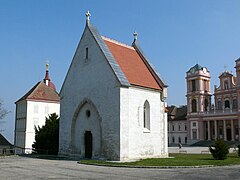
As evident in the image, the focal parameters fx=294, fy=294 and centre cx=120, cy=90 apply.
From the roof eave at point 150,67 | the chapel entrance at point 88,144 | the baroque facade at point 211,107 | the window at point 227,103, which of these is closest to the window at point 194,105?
the baroque facade at point 211,107

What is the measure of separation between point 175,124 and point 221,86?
1833cm

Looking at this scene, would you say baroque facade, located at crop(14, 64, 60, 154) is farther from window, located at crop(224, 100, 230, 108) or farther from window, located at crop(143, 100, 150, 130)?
window, located at crop(224, 100, 230, 108)

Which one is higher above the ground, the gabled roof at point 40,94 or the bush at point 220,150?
the gabled roof at point 40,94

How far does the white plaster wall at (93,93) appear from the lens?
75.9 feet

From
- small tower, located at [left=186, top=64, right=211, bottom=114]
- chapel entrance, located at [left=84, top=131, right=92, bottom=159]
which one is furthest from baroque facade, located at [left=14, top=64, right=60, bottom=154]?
small tower, located at [left=186, top=64, right=211, bottom=114]

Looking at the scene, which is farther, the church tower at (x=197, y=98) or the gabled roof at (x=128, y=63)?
the church tower at (x=197, y=98)

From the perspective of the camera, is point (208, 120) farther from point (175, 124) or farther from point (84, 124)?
point (84, 124)

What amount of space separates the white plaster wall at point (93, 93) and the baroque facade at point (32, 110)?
1023 inches

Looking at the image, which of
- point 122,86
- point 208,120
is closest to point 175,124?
point 208,120

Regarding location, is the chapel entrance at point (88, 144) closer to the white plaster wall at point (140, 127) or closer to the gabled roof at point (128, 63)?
the white plaster wall at point (140, 127)

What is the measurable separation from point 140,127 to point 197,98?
59214 mm

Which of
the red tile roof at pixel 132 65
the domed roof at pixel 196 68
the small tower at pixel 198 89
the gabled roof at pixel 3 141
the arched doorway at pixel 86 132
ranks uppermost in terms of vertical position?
the domed roof at pixel 196 68

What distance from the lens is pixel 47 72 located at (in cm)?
6512

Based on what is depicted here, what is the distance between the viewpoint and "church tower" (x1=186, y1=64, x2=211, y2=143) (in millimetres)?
79062
